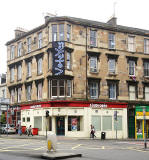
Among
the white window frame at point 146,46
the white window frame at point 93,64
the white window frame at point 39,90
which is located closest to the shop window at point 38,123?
the white window frame at point 39,90

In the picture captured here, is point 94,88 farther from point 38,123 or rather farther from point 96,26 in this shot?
point 38,123

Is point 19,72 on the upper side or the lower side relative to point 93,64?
lower

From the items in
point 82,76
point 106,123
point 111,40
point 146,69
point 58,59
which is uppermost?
point 111,40

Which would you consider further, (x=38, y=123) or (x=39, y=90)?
(x=39, y=90)

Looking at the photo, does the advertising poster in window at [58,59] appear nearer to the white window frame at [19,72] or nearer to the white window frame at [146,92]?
the white window frame at [19,72]

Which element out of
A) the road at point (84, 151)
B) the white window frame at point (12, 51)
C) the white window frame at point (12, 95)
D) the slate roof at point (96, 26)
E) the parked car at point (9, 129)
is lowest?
the parked car at point (9, 129)

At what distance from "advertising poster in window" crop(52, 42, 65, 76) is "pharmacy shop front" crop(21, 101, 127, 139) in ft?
12.1

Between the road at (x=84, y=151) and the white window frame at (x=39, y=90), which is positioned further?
the white window frame at (x=39, y=90)

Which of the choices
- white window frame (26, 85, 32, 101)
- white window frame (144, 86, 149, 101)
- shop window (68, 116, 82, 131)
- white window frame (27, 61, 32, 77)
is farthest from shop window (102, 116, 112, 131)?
white window frame (27, 61, 32, 77)

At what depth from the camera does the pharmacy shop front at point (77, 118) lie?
36.3 metres

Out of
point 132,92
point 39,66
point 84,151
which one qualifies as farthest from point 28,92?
point 84,151

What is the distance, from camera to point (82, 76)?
3778cm

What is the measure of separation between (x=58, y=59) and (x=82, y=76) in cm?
377

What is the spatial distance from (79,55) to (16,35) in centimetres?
1397
